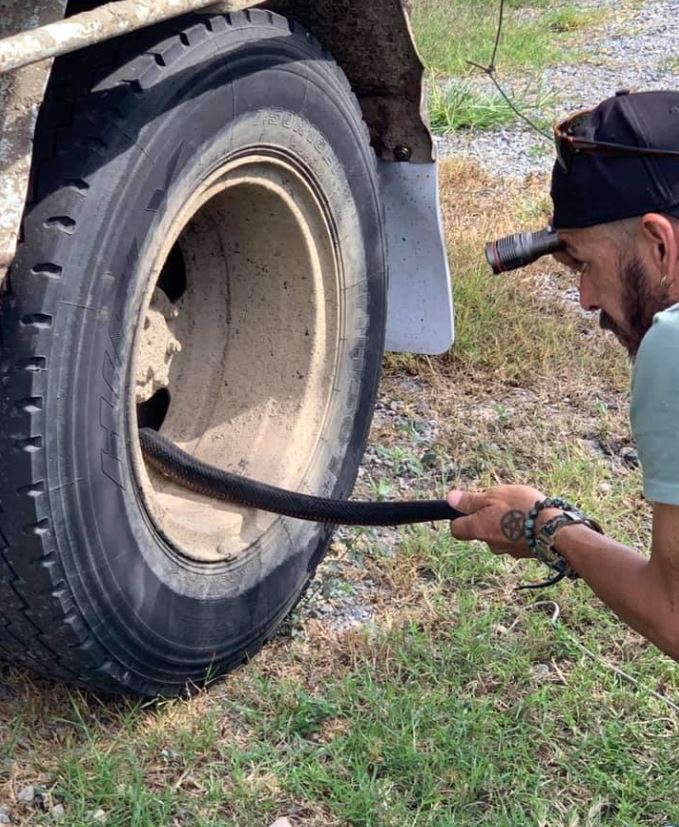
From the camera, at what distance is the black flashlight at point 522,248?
2.10m

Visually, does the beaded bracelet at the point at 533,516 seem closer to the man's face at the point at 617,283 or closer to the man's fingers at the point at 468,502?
the man's fingers at the point at 468,502

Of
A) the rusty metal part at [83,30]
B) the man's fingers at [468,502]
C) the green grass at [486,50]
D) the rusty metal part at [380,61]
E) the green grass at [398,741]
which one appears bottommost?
the green grass at [398,741]

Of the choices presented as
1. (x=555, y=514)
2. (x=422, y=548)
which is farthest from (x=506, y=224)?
(x=555, y=514)

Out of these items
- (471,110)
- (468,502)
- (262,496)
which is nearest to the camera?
(468,502)

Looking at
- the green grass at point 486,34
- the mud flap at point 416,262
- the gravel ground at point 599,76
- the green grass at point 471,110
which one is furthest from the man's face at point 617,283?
the green grass at point 486,34

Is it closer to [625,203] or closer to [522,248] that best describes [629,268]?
[625,203]

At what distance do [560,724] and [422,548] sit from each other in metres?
0.64

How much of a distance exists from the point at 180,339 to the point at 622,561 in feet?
4.08

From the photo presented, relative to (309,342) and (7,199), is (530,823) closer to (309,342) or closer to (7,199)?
(309,342)

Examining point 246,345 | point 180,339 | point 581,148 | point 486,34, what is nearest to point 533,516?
point 581,148

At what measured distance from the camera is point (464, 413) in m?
3.64

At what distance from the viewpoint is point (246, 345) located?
270cm

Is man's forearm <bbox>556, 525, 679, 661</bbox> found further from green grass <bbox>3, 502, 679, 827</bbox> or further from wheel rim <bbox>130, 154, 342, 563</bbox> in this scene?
wheel rim <bbox>130, 154, 342, 563</bbox>

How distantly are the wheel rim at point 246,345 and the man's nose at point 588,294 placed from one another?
741mm
